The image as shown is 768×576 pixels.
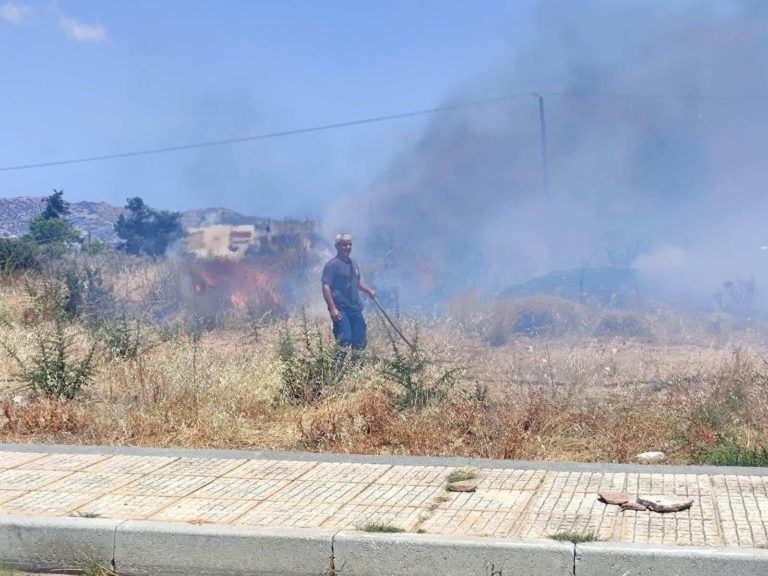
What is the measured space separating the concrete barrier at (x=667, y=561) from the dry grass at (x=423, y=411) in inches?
88.3

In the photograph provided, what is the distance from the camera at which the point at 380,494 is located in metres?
5.38

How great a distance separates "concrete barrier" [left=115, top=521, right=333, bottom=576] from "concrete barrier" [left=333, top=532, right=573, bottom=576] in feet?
0.42

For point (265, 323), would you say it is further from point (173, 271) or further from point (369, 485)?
point (369, 485)

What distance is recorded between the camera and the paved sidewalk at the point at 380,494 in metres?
4.68

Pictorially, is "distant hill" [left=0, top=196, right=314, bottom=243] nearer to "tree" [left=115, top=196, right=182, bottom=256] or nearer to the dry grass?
"tree" [left=115, top=196, right=182, bottom=256]

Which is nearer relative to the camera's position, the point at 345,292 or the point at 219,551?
the point at 219,551

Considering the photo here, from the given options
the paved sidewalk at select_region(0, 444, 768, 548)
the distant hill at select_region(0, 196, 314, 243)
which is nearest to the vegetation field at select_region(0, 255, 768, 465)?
the paved sidewalk at select_region(0, 444, 768, 548)

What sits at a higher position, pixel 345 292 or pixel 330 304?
pixel 345 292

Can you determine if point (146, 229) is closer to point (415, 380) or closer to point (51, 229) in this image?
point (51, 229)

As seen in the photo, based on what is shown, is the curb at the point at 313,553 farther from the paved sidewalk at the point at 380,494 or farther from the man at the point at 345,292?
the man at the point at 345,292

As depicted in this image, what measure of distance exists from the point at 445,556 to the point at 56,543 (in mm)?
1867

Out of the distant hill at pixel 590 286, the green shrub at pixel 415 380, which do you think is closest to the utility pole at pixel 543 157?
the distant hill at pixel 590 286

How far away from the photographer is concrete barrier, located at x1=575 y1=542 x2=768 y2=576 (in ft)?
13.5

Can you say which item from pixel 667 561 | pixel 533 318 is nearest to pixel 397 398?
pixel 667 561
